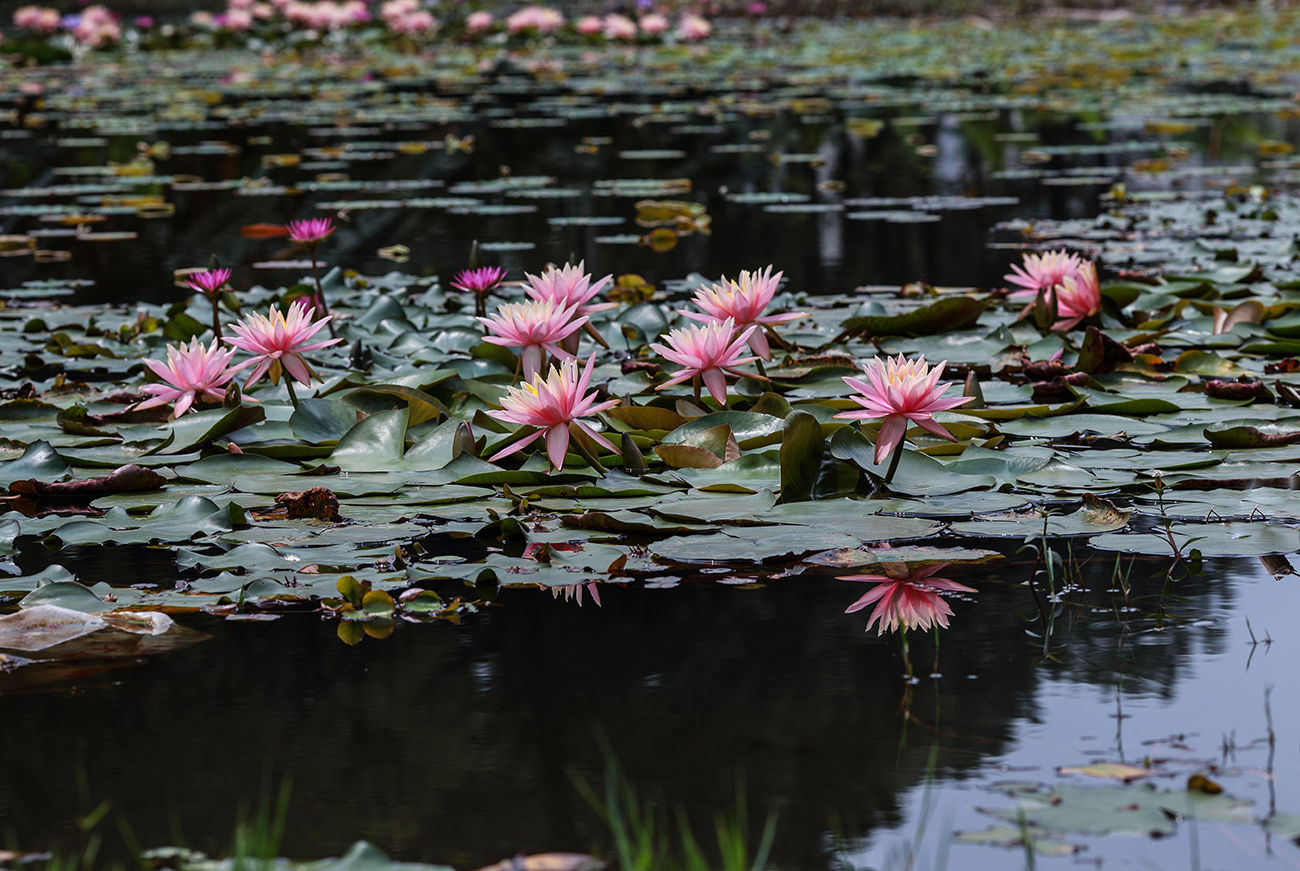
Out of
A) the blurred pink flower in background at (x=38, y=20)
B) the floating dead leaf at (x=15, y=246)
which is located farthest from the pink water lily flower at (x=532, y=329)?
the blurred pink flower in background at (x=38, y=20)

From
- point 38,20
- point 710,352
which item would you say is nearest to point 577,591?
point 710,352

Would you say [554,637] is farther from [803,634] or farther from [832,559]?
[832,559]

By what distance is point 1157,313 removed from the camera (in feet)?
12.8

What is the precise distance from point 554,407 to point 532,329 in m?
0.33

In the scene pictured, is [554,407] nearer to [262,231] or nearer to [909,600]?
[909,600]

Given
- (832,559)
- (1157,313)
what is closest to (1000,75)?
(1157,313)

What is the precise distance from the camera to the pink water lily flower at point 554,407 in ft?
8.06

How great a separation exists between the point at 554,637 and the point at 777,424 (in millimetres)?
954

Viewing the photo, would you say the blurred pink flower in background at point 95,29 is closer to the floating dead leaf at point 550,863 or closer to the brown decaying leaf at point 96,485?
the brown decaying leaf at point 96,485

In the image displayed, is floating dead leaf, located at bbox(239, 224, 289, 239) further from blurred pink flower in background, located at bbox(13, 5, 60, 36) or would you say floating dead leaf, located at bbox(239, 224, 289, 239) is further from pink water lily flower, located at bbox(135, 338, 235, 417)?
blurred pink flower in background, located at bbox(13, 5, 60, 36)

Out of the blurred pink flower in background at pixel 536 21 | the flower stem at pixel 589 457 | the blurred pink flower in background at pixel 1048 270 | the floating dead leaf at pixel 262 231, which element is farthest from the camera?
the blurred pink flower in background at pixel 536 21

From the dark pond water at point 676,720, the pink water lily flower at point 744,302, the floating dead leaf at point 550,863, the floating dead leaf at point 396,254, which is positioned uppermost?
the pink water lily flower at point 744,302

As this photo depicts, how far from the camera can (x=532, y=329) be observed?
2766 mm

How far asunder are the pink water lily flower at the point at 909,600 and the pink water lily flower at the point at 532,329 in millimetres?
870
